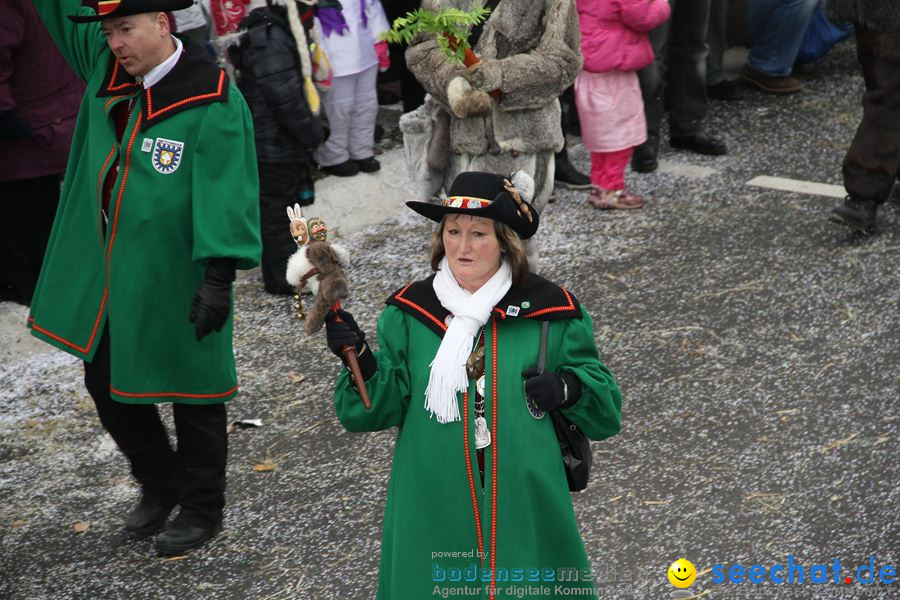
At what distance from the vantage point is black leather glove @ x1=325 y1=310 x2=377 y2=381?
10.0 feet

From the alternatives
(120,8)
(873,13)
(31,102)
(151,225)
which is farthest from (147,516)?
(873,13)

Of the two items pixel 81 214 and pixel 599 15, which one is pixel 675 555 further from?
pixel 599 15

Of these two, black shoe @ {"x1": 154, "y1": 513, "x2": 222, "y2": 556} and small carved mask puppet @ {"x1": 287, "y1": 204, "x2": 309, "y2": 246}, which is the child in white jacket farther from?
small carved mask puppet @ {"x1": 287, "y1": 204, "x2": 309, "y2": 246}

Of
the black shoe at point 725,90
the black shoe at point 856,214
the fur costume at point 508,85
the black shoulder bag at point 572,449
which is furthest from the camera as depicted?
the black shoe at point 725,90

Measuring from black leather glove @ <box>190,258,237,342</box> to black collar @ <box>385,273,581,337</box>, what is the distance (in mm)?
1072

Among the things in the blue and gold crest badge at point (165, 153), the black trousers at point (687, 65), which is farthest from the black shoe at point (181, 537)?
the black trousers at point (687, 65)

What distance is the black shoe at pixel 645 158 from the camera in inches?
343

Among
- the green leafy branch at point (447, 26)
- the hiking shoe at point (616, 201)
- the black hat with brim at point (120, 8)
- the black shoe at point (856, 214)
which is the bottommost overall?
the hiking shoe at point (616, 201)

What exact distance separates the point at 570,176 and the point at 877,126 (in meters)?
2.37

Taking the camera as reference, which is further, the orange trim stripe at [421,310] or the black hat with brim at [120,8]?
the black hat with brim at [120,8]

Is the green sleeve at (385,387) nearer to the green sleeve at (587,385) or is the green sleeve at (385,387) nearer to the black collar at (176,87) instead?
the green sleeve at (587,385)

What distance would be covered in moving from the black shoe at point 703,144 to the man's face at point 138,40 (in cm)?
564

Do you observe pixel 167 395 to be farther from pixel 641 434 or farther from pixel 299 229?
pixel 641 434

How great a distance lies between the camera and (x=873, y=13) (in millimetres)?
6609
